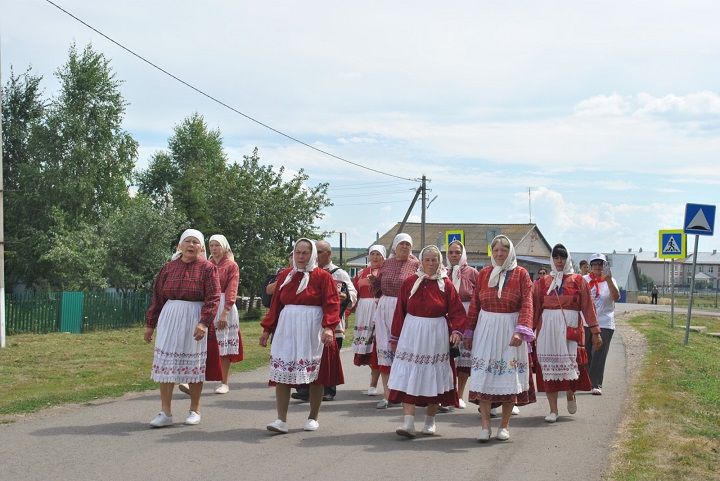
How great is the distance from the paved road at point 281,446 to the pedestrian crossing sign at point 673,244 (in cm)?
1273

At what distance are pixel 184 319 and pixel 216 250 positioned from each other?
90.2 inches

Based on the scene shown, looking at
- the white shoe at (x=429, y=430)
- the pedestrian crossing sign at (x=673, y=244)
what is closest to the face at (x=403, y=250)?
the white shoe at (x=429, y=430)

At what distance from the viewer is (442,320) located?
833 cm

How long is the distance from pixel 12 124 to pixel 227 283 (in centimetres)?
3562

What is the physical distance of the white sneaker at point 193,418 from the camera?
8.55m

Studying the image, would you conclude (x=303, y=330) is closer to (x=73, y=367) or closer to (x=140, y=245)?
(x=73, y=367)

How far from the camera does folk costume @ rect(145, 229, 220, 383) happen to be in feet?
27.3

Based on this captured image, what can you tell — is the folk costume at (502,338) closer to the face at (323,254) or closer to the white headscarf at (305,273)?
the white headscarf at (305,273)

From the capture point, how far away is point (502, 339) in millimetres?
8141

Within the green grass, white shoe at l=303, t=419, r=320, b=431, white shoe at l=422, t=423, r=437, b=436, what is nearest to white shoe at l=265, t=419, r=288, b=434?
white shoe at l=303, t=419, r=320, b=431

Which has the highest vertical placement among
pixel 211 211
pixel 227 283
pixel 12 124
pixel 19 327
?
pixel 12 124

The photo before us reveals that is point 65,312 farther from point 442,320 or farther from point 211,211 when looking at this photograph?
point 442,320

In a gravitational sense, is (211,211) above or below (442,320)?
above

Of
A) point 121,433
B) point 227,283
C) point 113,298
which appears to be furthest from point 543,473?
point 113,298
